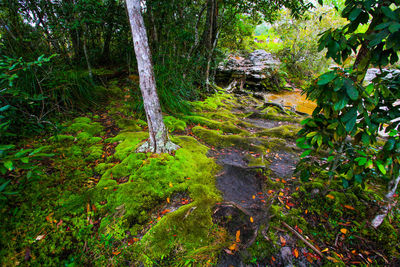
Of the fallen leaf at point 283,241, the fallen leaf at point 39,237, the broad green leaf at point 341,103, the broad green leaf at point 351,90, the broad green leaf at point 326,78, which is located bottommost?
the fallen leaf at point 283,241

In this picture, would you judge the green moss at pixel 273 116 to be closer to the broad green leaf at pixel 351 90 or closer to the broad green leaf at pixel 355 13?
the broad green leaf at pixel 355 13

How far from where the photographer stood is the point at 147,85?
236 centimetres

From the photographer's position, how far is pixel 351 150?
1693 mm

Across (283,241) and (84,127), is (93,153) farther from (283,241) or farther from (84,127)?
(283,241)

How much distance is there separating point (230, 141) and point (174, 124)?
1.49 metres

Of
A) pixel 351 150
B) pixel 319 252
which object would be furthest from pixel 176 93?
pixel 319 252

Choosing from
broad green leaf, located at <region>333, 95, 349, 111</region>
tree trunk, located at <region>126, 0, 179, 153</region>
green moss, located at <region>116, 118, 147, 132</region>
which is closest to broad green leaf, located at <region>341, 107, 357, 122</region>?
broad green leaf, located at <region>333, 95, 349, 111</region>

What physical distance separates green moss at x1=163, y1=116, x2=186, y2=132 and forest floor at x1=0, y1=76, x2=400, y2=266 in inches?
43.8

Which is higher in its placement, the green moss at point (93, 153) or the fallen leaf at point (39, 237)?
the green moss at point (93, 153)

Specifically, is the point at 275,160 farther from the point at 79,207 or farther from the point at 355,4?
the point at 79,207

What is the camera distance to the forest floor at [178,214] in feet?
4.80

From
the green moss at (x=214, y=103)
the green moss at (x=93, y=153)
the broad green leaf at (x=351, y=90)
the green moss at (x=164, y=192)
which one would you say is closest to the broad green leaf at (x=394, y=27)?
the broad green leaf at (x=351, y=90)

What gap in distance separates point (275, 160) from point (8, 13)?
22.5 ft

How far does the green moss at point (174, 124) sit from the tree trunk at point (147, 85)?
109 cm
